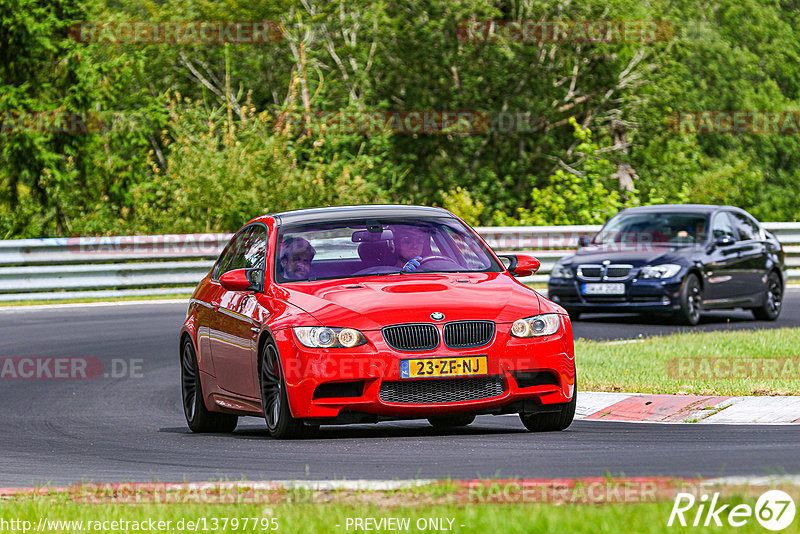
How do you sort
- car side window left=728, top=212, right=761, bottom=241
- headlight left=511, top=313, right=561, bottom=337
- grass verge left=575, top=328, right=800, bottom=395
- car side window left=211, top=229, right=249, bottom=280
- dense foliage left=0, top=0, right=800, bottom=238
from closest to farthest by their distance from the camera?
headlight left=511, top=313, right=561, bottom=337, car side window left=211, top=229, right=249, bottom=280, grass verge left=575, top=328, right=800, bottom=395, car side window left=728, top=212, right=761, bottom=241, dense foliage left=0, top=0, right=800, bottom=238

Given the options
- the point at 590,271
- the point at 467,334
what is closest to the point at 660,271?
the point at 590,271

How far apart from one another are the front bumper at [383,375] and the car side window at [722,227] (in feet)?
38.5

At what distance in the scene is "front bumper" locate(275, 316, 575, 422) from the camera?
31.2 feet

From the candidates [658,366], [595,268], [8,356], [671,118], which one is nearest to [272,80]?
[671,118]

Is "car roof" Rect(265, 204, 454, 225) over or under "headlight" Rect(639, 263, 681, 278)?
over

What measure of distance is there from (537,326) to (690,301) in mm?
10530

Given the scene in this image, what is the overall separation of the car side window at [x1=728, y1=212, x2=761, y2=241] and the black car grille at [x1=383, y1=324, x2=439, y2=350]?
505 inches

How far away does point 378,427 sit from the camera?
1123 centimetres

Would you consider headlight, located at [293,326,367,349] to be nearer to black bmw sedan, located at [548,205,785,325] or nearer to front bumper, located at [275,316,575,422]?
front bumper, located at [275,316,575,422]

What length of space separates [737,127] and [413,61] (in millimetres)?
20157

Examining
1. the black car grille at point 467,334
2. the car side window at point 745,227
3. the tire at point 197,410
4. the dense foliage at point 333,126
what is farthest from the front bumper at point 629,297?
the black car grille at point 467,334

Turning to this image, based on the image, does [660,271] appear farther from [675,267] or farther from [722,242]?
[722,242]

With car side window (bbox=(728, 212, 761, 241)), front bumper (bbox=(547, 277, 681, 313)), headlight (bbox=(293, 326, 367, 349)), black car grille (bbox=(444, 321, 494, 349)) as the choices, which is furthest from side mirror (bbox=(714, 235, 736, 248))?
headlight (bbox=(293, 326, 367, 349))

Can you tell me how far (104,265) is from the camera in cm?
2425
